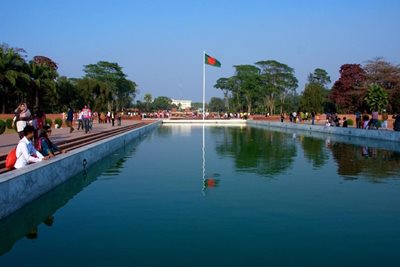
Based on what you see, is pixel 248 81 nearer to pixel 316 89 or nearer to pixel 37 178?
pixel 316 89

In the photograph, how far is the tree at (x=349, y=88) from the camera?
180ft

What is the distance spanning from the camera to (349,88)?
192 ft

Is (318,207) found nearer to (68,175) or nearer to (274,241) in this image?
(274,241)

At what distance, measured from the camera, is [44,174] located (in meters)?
8.57

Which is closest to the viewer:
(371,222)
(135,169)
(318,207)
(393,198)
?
(371,222)

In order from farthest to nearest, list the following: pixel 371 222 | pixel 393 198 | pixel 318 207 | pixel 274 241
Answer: pixel 393 198 → pixel 318 207 → pixel 371 222 → pixel 274 241

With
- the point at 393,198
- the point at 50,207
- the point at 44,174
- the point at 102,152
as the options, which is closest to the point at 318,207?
the point at 393,198

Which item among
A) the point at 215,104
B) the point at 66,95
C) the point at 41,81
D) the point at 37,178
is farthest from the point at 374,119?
the point at 215,104

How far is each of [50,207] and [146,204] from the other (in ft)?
5.73

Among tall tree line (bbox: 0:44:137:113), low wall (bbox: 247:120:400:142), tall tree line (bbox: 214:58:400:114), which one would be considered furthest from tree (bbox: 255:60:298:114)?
low wall (bbox: 247:120:400:142)

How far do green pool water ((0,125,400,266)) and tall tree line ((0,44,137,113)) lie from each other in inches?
807

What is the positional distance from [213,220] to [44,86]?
4051 cm

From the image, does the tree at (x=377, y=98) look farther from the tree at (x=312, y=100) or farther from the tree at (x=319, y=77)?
the tree at (x=319, y=77)

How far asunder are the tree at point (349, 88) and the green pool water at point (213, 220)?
45455 millimetres
